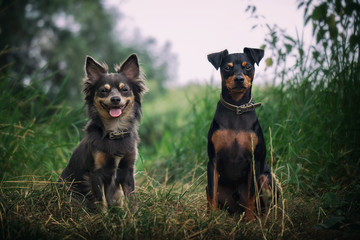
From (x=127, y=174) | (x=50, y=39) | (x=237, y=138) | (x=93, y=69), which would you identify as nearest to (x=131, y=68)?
(x=93, y=69)

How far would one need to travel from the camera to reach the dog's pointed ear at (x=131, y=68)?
3.47m

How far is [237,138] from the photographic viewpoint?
285 cm

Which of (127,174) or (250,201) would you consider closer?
(250,201)

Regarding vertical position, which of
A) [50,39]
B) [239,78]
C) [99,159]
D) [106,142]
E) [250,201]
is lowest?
[250,201]

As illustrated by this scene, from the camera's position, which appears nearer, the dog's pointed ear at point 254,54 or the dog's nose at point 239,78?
the dog's nose at point 239,78

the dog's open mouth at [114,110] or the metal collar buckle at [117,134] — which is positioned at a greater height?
the dog's open mouth at [114,110]

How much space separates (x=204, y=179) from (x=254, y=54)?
171 cm

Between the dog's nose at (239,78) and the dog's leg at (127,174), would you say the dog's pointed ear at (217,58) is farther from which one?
the dog's leg at (127,174)

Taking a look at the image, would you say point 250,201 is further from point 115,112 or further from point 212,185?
point 115,112

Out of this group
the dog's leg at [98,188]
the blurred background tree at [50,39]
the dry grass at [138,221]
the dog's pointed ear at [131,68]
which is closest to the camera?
the dry grass at [138,221]

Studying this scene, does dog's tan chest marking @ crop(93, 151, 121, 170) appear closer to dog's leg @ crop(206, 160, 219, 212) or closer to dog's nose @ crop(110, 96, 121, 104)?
dog's nose @ crop(110, 96, 121, 104)

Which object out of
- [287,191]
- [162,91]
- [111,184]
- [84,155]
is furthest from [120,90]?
[162,91]

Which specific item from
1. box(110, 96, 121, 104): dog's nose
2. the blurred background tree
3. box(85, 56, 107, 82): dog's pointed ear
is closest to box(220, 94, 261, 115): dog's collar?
box(110, 96, 121, 104): dog's nose

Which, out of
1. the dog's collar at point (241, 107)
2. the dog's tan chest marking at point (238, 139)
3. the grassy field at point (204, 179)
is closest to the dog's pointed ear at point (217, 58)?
the dog's collar at point (241, 107)
